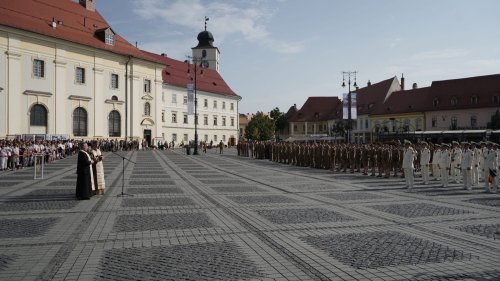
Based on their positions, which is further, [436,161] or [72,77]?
[72,77]

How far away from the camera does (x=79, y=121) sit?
4725 centimetres

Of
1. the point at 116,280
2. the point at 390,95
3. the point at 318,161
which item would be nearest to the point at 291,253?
the point at 116,280

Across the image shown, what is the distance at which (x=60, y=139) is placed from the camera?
40594 mm

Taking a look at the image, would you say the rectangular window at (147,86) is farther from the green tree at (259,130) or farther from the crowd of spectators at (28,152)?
the green tree at (259,130)

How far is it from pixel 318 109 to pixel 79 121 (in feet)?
194

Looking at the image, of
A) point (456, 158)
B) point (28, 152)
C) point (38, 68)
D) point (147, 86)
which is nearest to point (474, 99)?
point (147, 86)

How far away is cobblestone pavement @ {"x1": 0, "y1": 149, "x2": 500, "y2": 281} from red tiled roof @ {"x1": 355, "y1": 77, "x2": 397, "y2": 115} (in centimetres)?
6313

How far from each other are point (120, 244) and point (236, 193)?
275 inches

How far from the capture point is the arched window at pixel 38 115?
139 feet

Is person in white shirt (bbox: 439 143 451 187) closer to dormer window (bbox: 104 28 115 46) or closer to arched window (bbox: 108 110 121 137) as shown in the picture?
arched window (bbox: 108 110 121 137)

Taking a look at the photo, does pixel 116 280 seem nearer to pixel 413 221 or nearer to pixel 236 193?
pixel 413 221

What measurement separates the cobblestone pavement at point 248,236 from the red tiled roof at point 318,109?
260 ft

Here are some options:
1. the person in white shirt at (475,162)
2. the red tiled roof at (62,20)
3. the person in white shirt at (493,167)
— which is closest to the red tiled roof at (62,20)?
the red tiled roof at (62,20)

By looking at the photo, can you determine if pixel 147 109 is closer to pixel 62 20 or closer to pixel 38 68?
pixel 62 20
